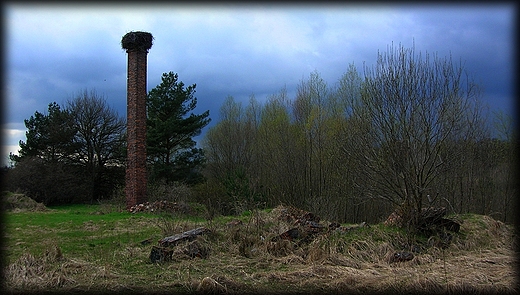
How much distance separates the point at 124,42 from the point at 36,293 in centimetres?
1553

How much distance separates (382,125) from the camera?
35.1ft

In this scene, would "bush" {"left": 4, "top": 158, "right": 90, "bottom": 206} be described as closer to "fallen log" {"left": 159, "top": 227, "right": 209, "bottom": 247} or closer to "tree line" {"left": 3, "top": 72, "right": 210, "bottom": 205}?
"tree line" {"left": 3, "top": 72, "right": 210, "bottom": 205}

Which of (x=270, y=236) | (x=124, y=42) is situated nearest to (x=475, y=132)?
(x=270, y=236)

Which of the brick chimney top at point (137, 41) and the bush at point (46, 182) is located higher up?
the brick chimney top at point (137, 41)

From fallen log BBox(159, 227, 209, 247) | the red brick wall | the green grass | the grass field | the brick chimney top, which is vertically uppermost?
the brick chimney top

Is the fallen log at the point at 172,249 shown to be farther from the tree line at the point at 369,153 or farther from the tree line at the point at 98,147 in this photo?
the tree line at the point at 98,147

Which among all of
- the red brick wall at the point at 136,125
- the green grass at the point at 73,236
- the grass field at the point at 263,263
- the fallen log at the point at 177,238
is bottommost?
the green grass at the point at 73,236

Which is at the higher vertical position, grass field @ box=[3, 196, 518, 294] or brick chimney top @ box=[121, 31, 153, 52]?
brick chimney top @ box=[121, 31, 153, 52]

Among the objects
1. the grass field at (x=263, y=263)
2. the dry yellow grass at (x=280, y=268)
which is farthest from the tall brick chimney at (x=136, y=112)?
the dry yellow grass at (x=280, y=268)

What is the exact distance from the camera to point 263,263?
740 cm

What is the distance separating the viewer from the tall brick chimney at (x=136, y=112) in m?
19.2

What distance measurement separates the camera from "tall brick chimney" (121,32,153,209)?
19172 millimetres

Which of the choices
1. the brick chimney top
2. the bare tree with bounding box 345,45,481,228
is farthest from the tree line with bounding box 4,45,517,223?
the brick chimney top

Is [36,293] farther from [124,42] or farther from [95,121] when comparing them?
[95,121]
